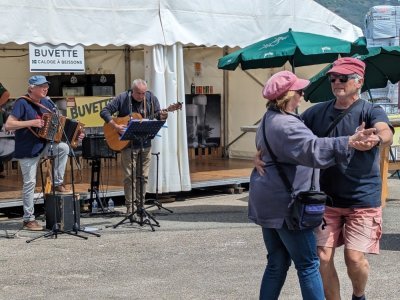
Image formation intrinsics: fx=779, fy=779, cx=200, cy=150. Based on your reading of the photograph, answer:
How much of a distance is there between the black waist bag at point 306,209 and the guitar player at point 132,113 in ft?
18.1

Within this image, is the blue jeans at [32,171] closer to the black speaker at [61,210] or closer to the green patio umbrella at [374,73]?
the black speaker at [61,210]

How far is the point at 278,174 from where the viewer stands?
Result: 4711 mm

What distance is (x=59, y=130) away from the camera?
946 centimetres

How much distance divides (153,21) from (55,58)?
1.66 meters

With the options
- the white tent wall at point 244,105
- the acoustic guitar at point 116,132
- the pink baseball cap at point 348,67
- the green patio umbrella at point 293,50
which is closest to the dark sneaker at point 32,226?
the acoustic guitar at point 116,132

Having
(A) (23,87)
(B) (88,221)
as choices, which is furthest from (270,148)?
(A) (23,87)

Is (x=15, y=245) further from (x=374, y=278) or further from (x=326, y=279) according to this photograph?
(x=326, y=279)

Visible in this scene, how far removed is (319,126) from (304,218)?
2.80 ft

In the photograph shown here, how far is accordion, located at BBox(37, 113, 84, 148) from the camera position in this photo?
30.5 feet

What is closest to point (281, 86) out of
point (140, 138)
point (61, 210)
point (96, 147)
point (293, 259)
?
point (293, 259)

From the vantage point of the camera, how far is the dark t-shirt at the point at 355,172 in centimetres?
514

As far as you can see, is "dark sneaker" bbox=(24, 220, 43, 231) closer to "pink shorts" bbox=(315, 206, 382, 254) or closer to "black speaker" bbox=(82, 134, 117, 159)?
"black speaker" bbox=(82, 134, 117, 159)

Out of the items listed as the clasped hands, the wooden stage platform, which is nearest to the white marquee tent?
the wooden stage platform

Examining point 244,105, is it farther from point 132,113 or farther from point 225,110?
point 132,113
